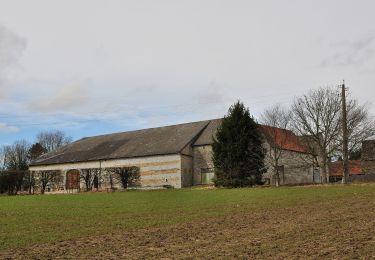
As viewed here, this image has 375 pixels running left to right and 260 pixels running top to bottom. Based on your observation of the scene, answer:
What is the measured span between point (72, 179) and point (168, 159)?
46.3 feet

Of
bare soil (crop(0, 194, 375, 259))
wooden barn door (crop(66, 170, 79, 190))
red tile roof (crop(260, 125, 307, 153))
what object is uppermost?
red tile roof (crop(260, 125, 307, 153))

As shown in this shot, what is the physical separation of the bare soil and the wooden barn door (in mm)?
42647

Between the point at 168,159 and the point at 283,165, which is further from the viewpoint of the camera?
the point at 168,159

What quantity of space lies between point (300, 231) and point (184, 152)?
37.6m

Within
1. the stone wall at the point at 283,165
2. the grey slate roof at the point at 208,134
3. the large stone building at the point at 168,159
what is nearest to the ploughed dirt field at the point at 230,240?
the large stone building at the point at 168,159

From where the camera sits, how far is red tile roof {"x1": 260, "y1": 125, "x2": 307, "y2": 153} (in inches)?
1716

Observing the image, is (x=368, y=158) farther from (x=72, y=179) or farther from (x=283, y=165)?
(x=72, y=179)

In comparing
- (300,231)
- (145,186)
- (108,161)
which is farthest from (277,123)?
(300,231)

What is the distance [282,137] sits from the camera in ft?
148

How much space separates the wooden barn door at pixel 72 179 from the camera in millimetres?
54000

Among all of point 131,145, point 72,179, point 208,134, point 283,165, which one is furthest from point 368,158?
point 72,179

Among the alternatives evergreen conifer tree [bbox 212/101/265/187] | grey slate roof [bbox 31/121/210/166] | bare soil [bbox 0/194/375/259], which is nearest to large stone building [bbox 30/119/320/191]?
grey slate roof [bbox 31/121/210/166]

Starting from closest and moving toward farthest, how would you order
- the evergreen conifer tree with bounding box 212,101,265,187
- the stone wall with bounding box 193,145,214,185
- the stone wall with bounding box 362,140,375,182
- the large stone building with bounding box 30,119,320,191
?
the evergreen conifer tree with bounding box 212,101,265,187
the large stone building with bounding box 30,119,320,191
the stone wall with bounding box 193,145,214,185
the stone wall with bounding box 362,140,375,182

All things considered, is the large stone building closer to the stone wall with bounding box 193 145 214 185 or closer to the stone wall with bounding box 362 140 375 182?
the stone wall with bounding box 193 145 214 185
